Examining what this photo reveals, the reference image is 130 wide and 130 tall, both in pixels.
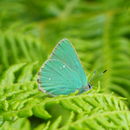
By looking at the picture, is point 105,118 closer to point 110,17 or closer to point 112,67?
point 112,67

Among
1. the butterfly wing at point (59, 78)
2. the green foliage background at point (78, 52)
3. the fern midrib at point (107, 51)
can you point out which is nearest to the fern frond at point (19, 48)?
the green foliage background at point (78, 52)

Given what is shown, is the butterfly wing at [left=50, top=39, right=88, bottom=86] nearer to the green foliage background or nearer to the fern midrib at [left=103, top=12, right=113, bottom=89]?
the green foliage background

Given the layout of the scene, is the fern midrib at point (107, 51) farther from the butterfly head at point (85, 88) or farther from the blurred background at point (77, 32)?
the butterfly head at point (85, 88)

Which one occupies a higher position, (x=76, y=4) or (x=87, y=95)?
(x=76, y=4)

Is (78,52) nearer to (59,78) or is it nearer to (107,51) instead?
(107,51)

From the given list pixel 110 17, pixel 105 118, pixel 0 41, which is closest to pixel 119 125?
pixel 105 118

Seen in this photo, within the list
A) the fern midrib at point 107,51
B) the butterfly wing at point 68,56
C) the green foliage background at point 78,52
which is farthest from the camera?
the fern midrib at point 107,51

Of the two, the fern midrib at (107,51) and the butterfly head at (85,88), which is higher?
the fern midrib at (107,51)
